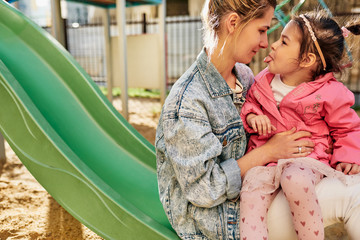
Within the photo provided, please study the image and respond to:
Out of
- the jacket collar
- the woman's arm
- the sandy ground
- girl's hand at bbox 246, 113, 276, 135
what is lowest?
the sandy ground

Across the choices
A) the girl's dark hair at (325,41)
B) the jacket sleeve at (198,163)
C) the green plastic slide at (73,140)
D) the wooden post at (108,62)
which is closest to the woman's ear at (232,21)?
the girl's dark hair at (325,41)

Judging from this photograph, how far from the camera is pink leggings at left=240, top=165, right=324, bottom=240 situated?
4.03 ft

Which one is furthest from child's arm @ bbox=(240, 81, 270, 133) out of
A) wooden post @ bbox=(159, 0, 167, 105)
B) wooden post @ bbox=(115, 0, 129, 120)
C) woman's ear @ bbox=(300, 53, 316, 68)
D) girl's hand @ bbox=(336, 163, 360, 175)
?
wooden post @ bbox=(159, 0, 167, 105)

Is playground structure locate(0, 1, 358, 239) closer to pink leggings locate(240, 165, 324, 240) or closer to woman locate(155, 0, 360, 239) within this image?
woman locate(155, 0, 360, 239)

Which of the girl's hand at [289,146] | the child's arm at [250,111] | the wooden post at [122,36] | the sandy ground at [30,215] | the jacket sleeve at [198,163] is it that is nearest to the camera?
the jacket sleeve at [198,163]

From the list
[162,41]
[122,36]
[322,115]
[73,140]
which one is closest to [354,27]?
[322,115]

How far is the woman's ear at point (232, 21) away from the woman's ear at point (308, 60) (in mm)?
307

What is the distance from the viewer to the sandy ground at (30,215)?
2.12 m

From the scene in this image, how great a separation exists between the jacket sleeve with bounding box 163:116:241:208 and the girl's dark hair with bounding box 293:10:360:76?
0.52 m

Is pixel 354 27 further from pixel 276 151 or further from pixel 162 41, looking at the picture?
pixel 162 41

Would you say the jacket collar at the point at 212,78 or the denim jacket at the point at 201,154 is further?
the jacket collar at the point at 212,78

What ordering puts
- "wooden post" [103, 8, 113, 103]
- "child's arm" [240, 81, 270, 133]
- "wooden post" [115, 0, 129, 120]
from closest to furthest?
"child's arm" [240, 81, 270, 133] < "wooden post" [115, 0, 129, 120] < "wooden post" [103, 8, 113, 103]

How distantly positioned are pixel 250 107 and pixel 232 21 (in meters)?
0.36

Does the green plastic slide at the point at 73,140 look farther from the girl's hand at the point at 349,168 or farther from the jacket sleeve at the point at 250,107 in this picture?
the girl's hand at the point at 349,168
